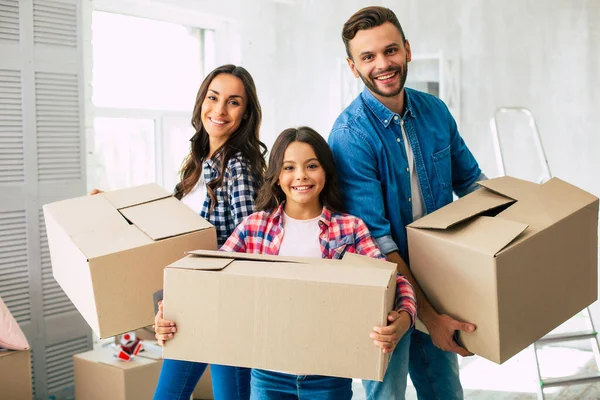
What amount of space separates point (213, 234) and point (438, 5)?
2773 mm

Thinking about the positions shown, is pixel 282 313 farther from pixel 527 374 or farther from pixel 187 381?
pixel 527 374

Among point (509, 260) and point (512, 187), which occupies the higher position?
point (512, 187)

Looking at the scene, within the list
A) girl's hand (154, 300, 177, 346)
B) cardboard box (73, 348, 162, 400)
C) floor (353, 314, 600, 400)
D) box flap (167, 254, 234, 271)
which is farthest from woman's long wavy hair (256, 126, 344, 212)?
floor (353, 314, 600, 400)

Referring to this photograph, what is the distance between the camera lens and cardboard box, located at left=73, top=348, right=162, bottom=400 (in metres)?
2.60

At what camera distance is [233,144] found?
6.01 ft

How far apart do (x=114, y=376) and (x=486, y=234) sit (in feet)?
6.01

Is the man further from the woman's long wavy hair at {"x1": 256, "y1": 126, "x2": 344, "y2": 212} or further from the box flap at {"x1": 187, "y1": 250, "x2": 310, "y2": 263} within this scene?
the box flap at {"x1": 187, "y1": 250, "x2": 310, "y2": 263}

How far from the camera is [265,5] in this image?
13.4 feet

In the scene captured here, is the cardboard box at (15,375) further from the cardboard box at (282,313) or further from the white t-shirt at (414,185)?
the white t-shirt at (414,185)

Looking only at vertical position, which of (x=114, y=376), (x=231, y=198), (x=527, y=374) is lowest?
(x=527, y=374)

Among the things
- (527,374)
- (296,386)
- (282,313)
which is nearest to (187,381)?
(296,386)

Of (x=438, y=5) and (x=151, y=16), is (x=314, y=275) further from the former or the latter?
(x=438, y=5)

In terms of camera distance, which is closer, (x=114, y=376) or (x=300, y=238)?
(x=300, y=238)

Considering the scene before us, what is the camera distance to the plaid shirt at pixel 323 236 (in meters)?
1.51
